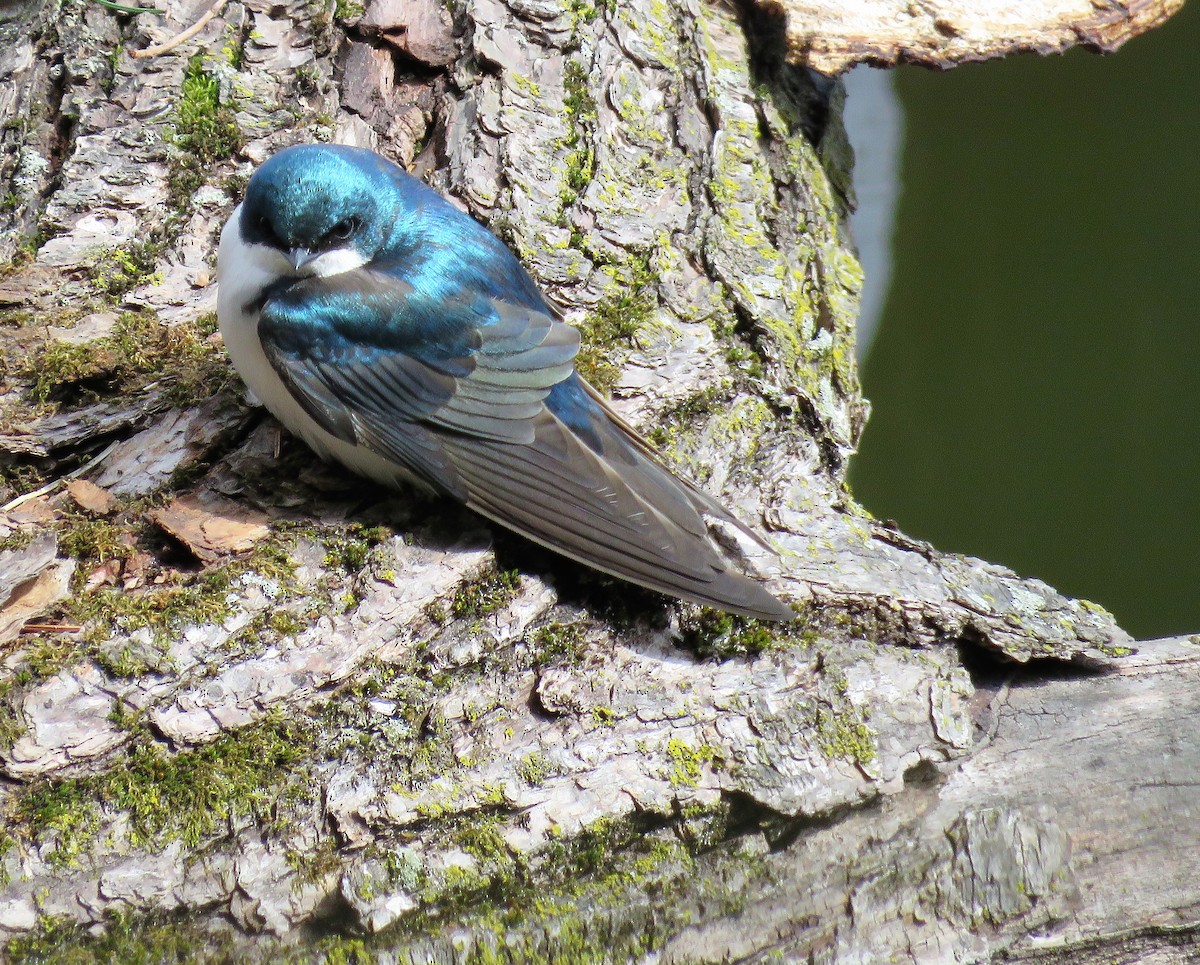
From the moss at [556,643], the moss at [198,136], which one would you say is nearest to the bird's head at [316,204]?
the moss at [198,136]

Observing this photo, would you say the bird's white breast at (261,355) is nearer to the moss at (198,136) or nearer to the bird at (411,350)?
the bird at (411,350)

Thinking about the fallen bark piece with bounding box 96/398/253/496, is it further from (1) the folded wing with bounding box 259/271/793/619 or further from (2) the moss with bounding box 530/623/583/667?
(2) the moss with bounding box 530/623/583/667

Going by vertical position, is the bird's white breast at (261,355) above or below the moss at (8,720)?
above

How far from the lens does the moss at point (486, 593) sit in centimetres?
184

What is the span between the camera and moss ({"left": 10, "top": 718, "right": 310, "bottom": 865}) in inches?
61.4

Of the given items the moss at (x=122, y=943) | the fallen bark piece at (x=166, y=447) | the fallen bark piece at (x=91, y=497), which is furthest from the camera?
the fallen bark piece at (x=166, y=447)

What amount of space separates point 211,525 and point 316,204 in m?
0.65

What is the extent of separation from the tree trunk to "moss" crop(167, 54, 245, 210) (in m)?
0.09

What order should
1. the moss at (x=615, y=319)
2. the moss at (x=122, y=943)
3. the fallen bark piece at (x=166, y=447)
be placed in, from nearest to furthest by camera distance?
the moss at (x=122, y=943) → the fallen bark piece at (x=166, y=447) → the moss at (x=615, y=319)

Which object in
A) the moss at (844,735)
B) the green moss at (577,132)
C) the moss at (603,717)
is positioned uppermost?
the green moss at (577,132)

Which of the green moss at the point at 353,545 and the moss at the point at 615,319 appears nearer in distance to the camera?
the green moss at the point at 353,545

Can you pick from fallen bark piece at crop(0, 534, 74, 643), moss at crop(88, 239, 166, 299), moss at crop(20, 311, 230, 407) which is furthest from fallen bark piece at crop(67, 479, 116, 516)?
moss at crop(88, 239, 166, 299)

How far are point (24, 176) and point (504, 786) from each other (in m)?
1.72

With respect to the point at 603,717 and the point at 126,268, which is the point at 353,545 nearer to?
the point at 603,717
